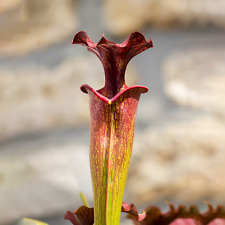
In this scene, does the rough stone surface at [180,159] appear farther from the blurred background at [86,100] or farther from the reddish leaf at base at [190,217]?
the reddish leaf at base at [190,217]

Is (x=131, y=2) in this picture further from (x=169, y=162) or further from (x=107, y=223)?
(x=107, y=223)

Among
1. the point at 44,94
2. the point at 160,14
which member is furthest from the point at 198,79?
the point at 44,94

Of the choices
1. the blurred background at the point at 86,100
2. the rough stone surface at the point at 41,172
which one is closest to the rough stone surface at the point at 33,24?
the blurred background at the point at 86,100

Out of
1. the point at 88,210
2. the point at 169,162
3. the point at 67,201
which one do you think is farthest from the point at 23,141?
the point at 88,210

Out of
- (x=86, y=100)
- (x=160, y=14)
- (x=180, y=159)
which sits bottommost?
(x=180, y=159)

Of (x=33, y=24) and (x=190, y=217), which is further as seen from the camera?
(x=33, y=24)

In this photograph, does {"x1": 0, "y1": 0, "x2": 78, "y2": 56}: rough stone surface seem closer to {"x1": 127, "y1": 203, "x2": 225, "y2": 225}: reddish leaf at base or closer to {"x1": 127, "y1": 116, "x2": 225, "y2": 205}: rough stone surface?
{"x1": 127, "y1": 116, "x2": 225, "y2": 205}: rough stone surface

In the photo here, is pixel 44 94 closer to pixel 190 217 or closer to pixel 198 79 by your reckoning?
pixel 198 79
